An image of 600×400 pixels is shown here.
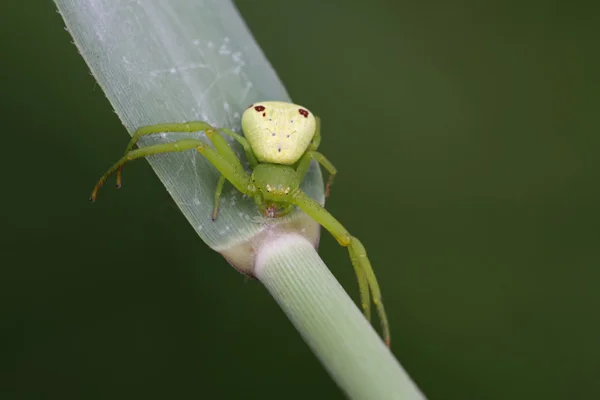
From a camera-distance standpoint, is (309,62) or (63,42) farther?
(309,62)

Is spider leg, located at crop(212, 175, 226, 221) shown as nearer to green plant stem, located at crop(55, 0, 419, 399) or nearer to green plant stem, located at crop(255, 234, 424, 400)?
green plant stem, located at crop(55, 0, 419, 399)

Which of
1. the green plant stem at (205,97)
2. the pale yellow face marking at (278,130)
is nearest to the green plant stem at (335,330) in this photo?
the green plant stem at (205,97)

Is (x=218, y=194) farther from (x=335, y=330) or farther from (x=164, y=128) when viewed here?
(x=335, y=330)

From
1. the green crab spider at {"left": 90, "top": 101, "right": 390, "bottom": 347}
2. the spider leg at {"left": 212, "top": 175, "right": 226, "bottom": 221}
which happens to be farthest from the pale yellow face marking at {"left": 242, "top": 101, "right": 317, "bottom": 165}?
the spider leg at {"left": 212, "top": 175, "right": 226, "bottom": 221}

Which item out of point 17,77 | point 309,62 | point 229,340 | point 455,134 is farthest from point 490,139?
point 17,77

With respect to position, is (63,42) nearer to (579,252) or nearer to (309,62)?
(309,62)

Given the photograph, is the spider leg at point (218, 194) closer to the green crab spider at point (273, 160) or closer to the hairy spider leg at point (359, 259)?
the green crab spider at point (273, 160)
